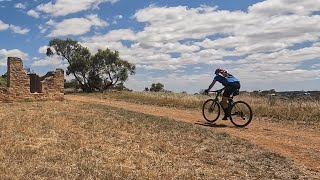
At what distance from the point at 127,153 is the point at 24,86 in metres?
13.6

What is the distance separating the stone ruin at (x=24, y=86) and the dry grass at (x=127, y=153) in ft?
25.1

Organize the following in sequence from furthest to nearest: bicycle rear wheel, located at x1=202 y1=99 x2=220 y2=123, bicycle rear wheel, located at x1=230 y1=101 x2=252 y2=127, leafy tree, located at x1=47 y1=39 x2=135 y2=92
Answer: leafy tree, located at x1=47 y1=39 x2=135 y2=92 → bicycle rear wheel, located at x1=202 y1=99 x2=220 y2=123 → bicycle rear wheel, located at x1=230 y1=101 x2=252 y2=127

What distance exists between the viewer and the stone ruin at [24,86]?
21.1m

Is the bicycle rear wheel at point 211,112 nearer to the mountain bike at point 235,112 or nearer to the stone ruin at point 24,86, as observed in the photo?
the mountain bike at point 235,112

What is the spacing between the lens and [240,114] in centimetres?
1435

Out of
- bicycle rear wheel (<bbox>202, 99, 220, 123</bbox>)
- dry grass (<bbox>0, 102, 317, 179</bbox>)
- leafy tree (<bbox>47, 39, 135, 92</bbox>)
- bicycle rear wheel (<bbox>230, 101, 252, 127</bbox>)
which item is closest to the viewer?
dry grass (<bbox>0, 102, 317, 179</bbox>)

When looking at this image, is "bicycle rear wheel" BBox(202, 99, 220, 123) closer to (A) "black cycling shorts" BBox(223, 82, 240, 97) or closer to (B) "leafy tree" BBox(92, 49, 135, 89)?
(A) "black cycling shorts" BBox(223, 82, 240, 97)

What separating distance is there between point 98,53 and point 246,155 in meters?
31.3

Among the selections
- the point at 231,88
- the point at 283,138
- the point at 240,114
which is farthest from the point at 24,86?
the point at 283,138

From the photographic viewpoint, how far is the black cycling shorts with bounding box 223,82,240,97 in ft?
47.0

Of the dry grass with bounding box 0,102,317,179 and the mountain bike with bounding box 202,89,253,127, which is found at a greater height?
the mountain bike with bounding box 202,89,253,127

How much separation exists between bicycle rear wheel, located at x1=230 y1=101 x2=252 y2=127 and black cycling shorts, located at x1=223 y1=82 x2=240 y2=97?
0.40 m

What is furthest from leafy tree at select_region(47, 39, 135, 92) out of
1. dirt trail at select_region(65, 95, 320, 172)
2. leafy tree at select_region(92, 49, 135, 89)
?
dirt trail at select_region(65, 95, 320, 172)

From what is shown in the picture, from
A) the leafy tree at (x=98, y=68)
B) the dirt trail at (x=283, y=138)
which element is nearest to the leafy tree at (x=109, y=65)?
the leafy tree at (x=98, y=68)
